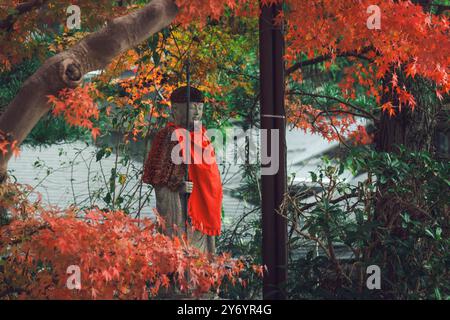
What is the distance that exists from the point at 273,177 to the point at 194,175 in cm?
86

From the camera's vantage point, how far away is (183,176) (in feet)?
25.6

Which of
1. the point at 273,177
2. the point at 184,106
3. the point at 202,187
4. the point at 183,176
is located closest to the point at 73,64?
the point at 184,106

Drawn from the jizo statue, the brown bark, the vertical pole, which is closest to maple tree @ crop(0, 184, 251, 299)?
the brown bark

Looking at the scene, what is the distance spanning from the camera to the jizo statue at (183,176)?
25.5 feet

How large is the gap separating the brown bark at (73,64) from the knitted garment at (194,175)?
1322mm

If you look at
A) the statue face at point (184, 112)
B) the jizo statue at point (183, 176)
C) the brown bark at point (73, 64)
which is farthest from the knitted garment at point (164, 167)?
the brown bark at point (73, 64)

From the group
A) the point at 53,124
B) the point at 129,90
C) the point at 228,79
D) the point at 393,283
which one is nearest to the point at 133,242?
the point at 393,283

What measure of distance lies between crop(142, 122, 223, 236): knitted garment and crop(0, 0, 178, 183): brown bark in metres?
1.32

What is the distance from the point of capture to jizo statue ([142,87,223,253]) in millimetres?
7781

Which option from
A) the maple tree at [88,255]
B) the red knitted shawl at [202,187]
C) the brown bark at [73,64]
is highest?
the brown bark at [73,64]

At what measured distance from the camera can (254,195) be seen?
10.9 metres

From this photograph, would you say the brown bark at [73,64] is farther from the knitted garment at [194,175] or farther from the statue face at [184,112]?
the knitted garment at [194,175]
